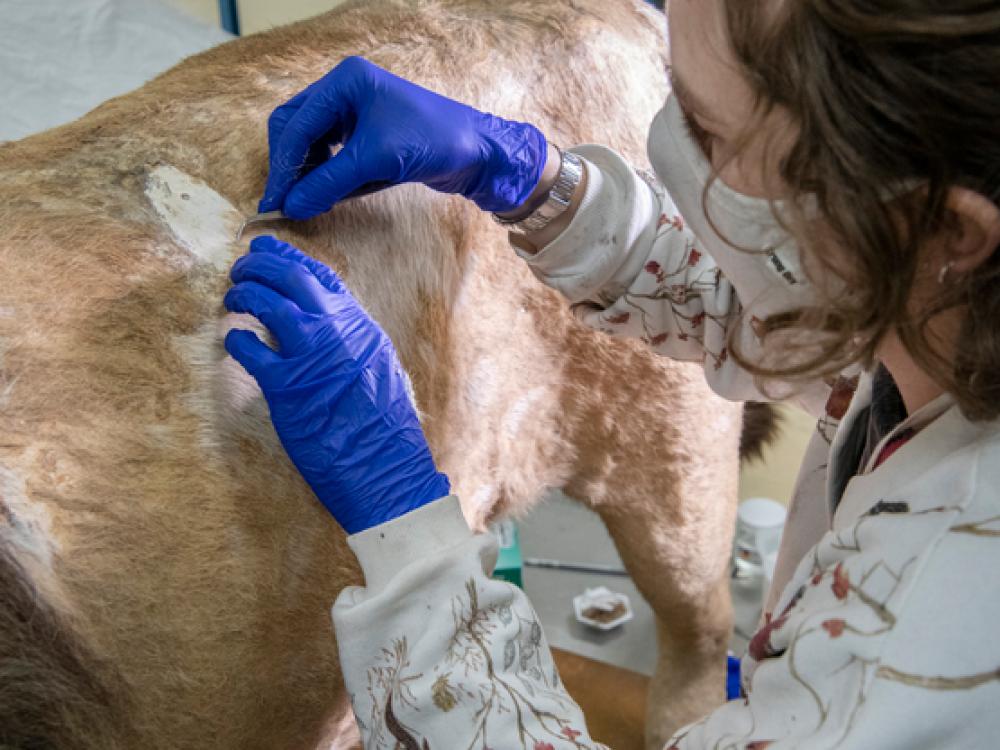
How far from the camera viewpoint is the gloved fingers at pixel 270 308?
0.77 metres

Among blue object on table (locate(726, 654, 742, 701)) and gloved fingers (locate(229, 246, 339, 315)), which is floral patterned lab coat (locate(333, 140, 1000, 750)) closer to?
gloved fingers (locate(229, 246, 339, 315))

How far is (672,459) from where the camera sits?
130 centimetres

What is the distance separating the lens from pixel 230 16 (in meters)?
2.81

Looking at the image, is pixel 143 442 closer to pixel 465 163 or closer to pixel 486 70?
pixel 465 163

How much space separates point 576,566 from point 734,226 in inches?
70.8

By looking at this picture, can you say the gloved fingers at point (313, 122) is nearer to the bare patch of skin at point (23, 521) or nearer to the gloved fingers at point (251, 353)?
the gloved fingers at point (251, 353)

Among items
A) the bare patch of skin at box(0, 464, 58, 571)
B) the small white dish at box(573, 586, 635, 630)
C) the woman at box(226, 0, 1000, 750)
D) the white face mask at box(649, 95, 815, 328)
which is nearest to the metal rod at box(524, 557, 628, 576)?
the small white dish at box(573, 586, 635, 630)

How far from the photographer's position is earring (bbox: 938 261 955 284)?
59 centimetres

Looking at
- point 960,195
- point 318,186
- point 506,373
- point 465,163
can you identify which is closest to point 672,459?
point 506,373

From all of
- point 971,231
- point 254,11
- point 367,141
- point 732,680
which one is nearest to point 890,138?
point 971,231

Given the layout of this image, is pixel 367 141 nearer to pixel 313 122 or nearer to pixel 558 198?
pixel 313 122

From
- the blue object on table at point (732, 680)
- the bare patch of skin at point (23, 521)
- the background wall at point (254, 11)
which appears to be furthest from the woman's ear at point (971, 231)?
the background wall at point (254, 11)

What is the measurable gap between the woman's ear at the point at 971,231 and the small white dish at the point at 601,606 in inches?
68.8

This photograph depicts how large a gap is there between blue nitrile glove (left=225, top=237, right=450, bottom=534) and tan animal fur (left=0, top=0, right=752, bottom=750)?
0.14ft
